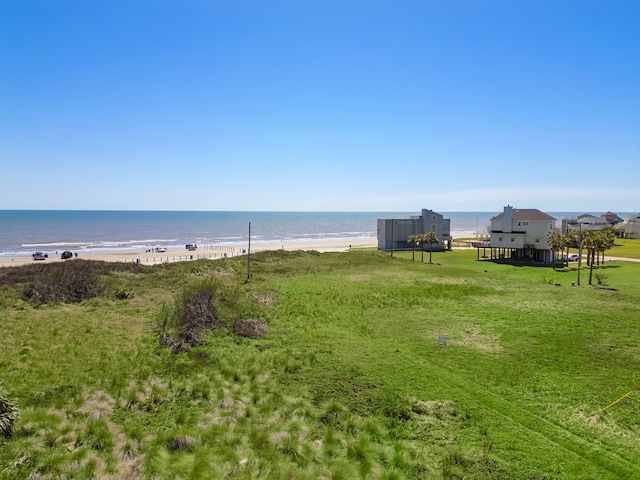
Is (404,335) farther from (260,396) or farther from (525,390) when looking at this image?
(260,396)

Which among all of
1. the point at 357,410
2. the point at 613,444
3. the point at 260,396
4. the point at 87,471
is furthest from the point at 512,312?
the point at 87,471

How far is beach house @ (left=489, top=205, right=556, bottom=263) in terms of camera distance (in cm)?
5053

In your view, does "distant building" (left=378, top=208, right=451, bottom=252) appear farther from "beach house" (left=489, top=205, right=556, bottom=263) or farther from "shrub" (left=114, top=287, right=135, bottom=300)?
"shrub" (left=114, top=287, right=135, bottom=300)

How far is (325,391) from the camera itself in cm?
1305

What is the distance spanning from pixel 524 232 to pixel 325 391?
1844 inches

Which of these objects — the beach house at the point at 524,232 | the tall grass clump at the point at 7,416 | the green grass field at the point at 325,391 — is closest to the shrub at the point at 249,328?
the green grass field at the point at 325,391

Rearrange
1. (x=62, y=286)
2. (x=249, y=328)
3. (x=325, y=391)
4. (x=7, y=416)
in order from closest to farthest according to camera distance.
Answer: (x=7, y=416) < (x=325, y=391) < (x=249, y=328) < (x=62, y=286)

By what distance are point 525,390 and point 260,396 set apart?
8.78 metres

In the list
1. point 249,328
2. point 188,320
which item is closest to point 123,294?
point 188,320

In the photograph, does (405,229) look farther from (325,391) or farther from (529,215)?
(325,391)

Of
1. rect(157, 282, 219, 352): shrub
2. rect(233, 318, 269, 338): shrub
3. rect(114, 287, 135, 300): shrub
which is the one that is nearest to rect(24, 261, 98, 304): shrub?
rect(114, 287, 135, 300): shrub

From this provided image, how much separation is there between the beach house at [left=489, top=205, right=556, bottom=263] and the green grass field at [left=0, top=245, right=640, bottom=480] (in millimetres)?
26165

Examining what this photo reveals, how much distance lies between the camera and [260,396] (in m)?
12.5

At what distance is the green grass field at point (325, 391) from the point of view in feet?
30.3
